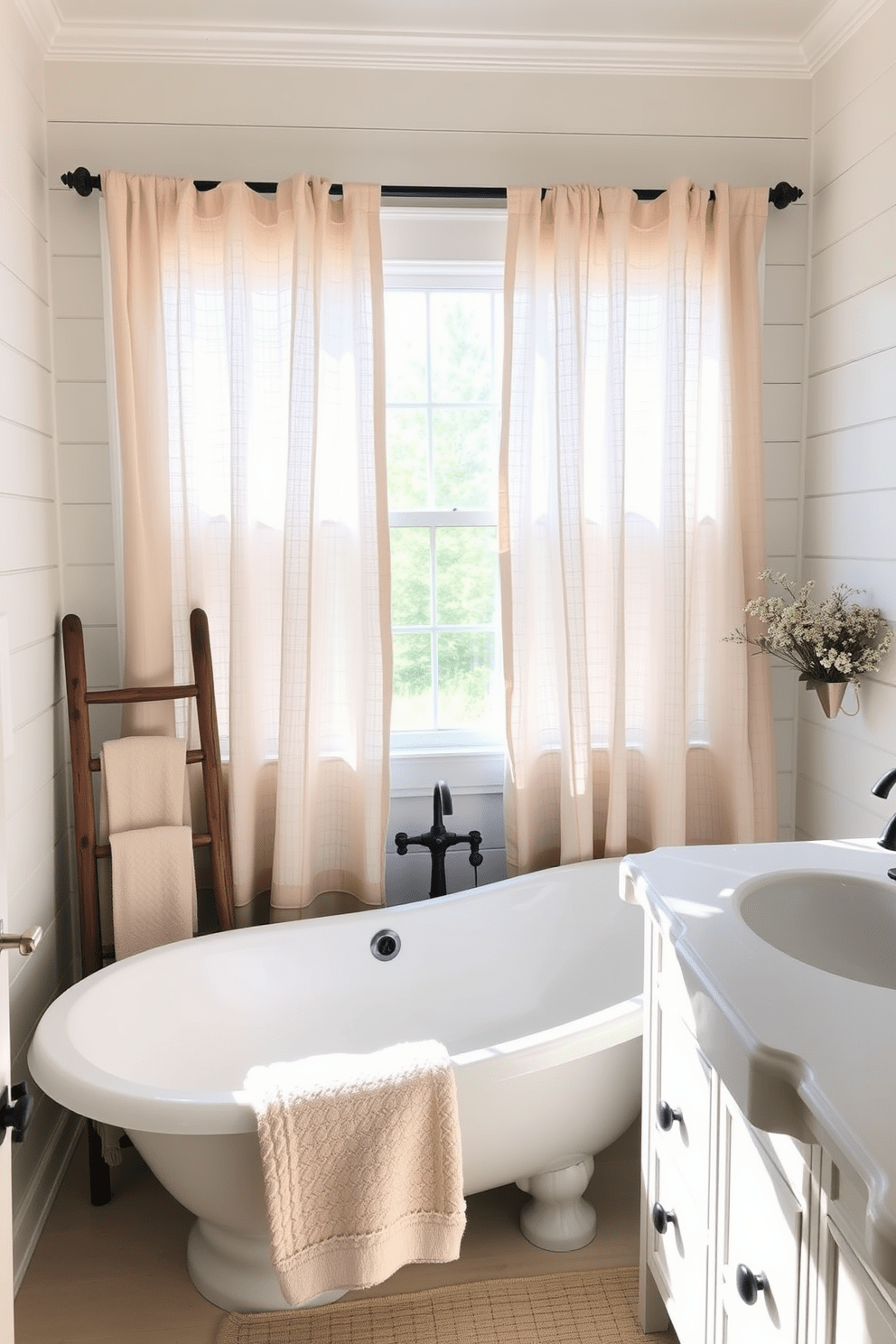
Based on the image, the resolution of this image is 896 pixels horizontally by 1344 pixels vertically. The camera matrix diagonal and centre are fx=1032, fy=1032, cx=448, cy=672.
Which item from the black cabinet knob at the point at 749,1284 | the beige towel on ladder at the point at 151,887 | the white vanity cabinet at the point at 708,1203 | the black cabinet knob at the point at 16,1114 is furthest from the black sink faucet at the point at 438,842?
the black cabinet knob at the point at 16,1114

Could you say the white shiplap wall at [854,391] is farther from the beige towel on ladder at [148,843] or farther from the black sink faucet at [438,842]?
the beige towel on ladder at [148,843]

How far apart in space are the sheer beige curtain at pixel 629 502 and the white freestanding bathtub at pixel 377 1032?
0.87ft

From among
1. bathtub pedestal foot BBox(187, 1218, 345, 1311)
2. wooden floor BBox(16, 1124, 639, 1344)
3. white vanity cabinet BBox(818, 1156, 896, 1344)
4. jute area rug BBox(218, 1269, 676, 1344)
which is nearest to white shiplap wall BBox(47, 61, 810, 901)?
wooden floor BBox(16, 1124, 639, 1344)

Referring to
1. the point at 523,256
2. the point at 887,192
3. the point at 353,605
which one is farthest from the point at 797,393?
the point at 353,605

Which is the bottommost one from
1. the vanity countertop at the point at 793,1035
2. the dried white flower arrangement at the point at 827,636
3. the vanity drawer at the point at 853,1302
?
the vanity drawer at the point at 853,1302

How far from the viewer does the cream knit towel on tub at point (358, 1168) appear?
6.03 ft

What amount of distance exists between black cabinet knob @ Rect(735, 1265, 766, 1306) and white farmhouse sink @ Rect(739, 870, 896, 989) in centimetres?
50

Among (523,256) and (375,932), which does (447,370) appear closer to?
(523,256)

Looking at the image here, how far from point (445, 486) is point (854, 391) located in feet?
3.69

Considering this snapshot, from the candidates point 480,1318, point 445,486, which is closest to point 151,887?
point 480,1318

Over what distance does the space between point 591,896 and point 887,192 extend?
190cm

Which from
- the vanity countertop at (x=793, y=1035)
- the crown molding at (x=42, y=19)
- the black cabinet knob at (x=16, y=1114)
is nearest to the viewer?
the vanity countertop at (x=793, y=1035)

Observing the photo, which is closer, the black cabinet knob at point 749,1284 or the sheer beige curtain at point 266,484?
the black cabinet knob at point 749,1284

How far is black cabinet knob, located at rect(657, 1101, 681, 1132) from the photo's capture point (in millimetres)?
1809
